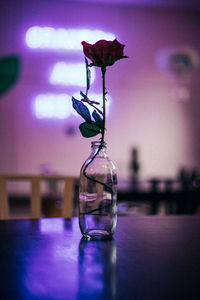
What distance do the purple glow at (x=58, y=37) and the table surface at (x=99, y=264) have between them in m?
4.64

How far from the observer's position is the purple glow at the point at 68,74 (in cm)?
510

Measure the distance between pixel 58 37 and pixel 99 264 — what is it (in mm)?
5033

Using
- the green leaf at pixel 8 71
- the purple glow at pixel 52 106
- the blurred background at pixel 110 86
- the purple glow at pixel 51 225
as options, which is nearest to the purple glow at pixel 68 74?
the blurred background at pixel 110 86

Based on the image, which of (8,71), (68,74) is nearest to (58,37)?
(68,74)

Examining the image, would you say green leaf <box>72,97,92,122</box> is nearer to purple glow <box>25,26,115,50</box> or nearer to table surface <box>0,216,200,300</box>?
table surface <box>0,216,200,300</box>

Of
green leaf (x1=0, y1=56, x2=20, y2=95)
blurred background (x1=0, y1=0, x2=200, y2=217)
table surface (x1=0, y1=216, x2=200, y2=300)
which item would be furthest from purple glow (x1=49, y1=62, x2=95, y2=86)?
table surface (x1=0, y1=216, x2=200, y2=300)

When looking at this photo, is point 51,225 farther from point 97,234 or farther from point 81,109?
point 81,109

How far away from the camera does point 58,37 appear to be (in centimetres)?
515

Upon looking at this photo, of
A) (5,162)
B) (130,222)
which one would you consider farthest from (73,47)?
(130,222)

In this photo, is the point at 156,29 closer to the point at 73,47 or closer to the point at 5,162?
the point at 73,47

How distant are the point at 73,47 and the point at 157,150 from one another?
79.0 inches

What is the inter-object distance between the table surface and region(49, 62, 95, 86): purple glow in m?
4.49

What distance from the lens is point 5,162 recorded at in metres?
4.88

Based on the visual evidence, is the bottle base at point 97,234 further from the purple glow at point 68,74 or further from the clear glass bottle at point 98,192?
the purple glow at point 68,74
